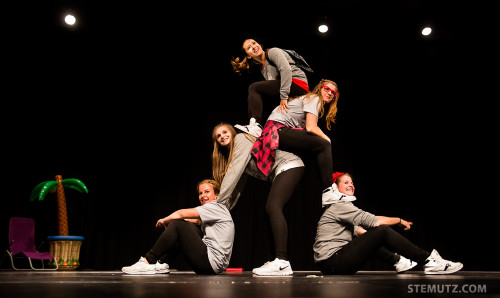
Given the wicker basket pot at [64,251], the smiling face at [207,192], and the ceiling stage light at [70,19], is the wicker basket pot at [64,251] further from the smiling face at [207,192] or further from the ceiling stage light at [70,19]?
the ceiling stage light at [70,19]

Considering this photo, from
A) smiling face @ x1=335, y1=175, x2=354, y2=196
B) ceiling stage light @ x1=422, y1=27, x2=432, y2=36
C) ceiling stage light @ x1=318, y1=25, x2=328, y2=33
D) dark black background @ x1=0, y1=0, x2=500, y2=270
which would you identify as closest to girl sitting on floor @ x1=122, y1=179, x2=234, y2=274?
smiling face @ x1=335, y1=175, x2=354, y2=196

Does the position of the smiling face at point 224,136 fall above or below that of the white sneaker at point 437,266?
above

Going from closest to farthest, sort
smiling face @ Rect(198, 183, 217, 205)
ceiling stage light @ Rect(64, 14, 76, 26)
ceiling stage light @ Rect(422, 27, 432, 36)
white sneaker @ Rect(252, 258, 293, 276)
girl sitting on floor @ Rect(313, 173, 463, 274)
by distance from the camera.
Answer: white sneaker @ Rect(252, 258, 293, 276) → girl sitting on floor @ Rect(313, 173, 463, 274) → smiling face @ Rect(198, 183, 217, 205) → ceiling stage light @ Rect(64, 14, 76, 26) → ceiling stage light @ Rect(422, 27, 432, 36)

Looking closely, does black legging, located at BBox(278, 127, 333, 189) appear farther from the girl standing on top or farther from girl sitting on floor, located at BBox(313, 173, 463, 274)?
the girl standing on top

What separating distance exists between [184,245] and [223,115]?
2708 mm

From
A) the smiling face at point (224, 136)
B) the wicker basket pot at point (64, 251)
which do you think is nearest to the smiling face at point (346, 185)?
the smiling face at point (224, 136)

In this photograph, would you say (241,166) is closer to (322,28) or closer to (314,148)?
(314,148)

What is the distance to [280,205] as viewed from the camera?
247 cm

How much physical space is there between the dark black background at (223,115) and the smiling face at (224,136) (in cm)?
201

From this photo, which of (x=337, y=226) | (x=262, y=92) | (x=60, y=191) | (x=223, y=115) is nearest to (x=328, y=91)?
(x=262, y=92)

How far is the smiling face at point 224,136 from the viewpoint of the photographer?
9.23ft

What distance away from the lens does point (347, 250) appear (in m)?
2.58

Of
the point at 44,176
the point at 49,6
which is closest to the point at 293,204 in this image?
the point at 44,176

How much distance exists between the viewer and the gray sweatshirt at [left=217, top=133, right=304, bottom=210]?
255cm
